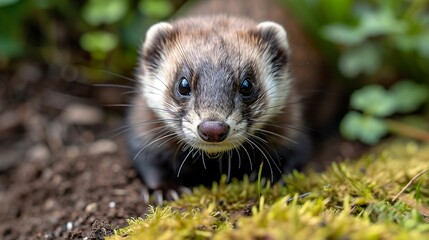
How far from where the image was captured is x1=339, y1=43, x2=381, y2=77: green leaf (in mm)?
4930

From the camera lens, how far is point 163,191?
392 cm

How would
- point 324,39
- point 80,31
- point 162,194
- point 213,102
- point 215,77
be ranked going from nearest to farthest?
1. point 213,102
2. point 215,77
3. point 162,194
4. point 324,39
5. point 80,31

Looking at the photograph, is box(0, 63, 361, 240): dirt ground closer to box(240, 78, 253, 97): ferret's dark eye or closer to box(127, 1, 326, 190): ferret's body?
box(127, 1, 326, 190): ferret's body

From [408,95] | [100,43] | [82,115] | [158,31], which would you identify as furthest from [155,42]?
[408,95]

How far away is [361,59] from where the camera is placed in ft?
16.2

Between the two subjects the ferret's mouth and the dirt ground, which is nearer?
the ferret's mouth

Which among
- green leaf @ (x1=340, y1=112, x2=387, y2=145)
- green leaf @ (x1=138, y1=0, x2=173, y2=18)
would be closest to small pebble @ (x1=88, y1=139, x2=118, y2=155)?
green leaf @ (x1=138, y1=0, x2=173, y2=18)

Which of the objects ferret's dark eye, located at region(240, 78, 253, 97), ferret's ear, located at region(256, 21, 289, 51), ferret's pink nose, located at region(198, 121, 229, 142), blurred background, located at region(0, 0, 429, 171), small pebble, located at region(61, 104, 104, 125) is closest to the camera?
ferret's pink nose, located at region(198, 121, 229, 142)

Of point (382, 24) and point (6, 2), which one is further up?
point (6, 2)

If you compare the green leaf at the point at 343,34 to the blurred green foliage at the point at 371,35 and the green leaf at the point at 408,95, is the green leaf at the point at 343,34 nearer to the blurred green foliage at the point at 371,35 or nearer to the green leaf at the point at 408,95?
the blurred green foliage at the point at 371,35

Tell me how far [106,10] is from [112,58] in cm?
53

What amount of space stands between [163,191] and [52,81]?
243cm

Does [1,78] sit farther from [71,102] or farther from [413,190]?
[413,190]

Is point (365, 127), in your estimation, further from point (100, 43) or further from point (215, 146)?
point (100, 43)
